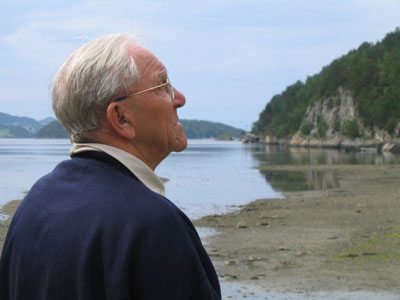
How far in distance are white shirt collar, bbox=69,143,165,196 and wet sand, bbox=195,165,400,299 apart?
6610 mm

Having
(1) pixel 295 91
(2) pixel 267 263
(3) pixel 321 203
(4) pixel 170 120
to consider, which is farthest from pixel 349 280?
(1) pixel 295 91

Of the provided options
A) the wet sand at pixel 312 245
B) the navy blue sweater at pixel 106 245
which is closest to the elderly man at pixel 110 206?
the navy blue sweater at pixel 106 245

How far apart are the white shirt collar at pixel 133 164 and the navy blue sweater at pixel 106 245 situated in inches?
0.9

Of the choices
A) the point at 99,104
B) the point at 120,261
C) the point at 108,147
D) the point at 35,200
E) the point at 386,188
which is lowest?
the point at 386,188

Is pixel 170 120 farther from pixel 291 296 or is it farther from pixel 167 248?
pixel 291 296

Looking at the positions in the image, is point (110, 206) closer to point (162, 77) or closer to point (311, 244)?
point (162, 77)

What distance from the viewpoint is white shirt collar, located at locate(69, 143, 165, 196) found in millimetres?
1735

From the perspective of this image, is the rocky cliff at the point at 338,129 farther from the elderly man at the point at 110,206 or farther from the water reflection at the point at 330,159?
the elderly man at the point at 110,206

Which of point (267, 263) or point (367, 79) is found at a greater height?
point (367, 79)

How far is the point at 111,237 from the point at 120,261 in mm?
71

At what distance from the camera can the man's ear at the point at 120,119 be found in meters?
1.77

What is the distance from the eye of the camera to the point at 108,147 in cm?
178

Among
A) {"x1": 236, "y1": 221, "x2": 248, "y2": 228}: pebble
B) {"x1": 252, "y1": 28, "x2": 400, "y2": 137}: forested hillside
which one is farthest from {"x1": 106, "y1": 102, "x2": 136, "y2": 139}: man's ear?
{"x1": 252, "y1": 28, "x2": 400, "y2": 137}: forested hillside

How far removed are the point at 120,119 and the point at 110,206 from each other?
1.18 ft
